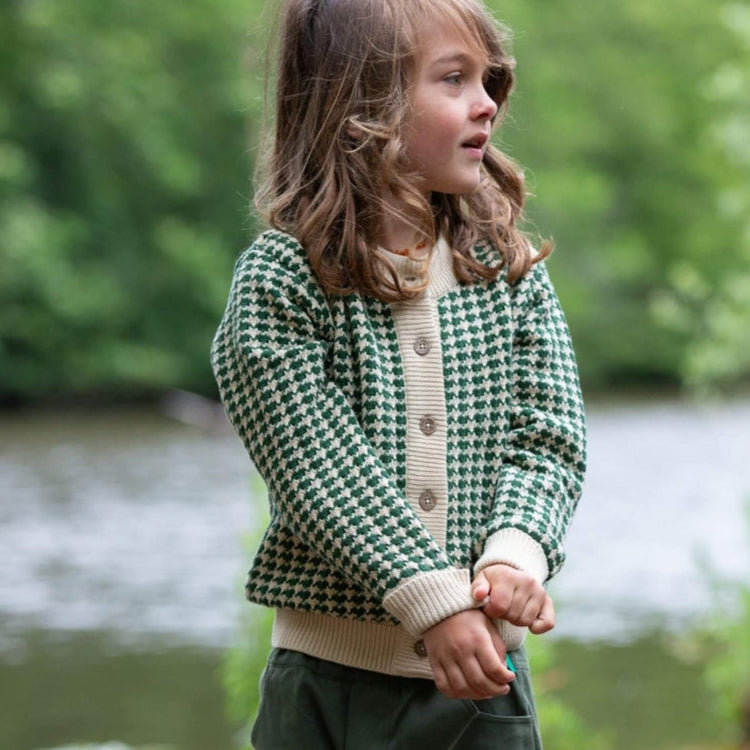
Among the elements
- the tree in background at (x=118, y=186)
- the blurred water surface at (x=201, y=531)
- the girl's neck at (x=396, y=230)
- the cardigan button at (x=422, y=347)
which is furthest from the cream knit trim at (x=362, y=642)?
the tree in background at (x=118, y=186)

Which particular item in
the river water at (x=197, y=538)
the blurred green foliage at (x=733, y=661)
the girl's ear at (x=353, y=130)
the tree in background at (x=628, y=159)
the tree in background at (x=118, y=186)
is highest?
the tree in background at (x=628, y=159)

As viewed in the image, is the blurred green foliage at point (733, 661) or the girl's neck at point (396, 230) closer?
the girl's neck at point (396, 230)

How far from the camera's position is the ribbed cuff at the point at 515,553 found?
1857 mm

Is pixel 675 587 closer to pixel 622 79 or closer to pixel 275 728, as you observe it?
pixel 275 728

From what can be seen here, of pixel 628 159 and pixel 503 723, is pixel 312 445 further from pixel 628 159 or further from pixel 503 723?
pixel 628 159

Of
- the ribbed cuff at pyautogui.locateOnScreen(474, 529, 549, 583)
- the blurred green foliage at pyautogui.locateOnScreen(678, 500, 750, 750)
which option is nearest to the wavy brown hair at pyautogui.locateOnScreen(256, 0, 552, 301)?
the ribbed cuff at pyautogui.locateOnScreen(474, 529, 549, 583)

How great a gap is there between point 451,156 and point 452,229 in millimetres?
134

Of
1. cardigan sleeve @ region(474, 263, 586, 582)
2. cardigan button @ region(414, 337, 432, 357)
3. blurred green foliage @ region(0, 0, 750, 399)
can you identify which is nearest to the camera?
cardigan sleeve @ region(474, 263, 586, 582)

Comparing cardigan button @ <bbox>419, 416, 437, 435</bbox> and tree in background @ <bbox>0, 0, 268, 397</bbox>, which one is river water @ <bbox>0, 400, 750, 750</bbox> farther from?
tree in background @ <bbox>0, 0, 268, 397</bbox>

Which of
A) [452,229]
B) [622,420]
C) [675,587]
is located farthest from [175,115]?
[452,229]

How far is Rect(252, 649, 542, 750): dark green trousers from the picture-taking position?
6.31 ft

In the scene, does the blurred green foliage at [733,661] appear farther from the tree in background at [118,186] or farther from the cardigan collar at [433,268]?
the tree in background at [118,186]

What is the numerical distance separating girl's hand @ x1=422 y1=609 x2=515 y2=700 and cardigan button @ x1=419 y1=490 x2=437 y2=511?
17 centimetres

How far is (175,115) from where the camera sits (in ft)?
78.9
